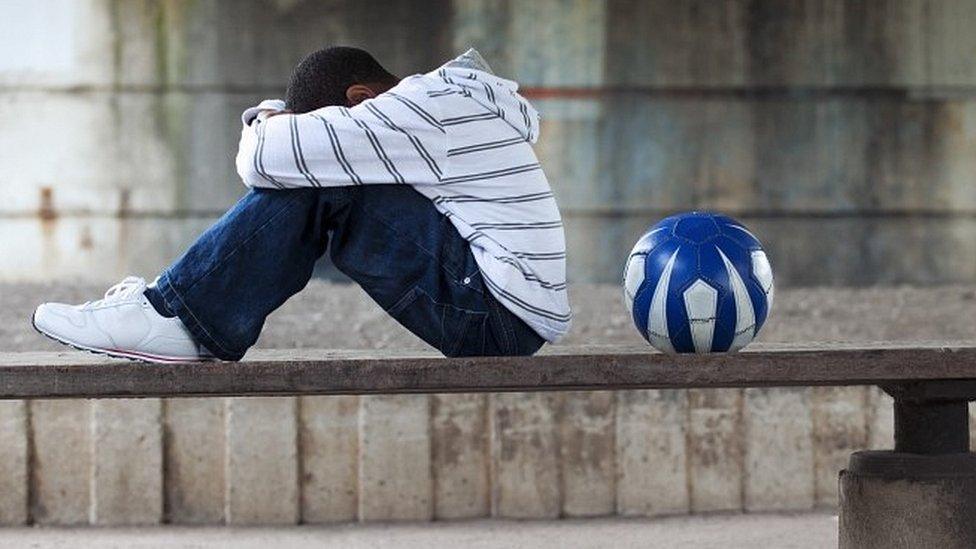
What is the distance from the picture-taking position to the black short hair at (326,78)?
329 cm

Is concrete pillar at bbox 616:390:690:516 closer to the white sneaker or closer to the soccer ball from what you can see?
the soccer ball

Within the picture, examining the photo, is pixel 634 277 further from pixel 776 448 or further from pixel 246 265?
pixel 776 448

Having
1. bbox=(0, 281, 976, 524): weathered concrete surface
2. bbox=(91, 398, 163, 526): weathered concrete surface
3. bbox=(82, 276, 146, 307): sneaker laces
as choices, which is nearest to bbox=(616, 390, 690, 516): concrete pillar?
bbox=(0, 281, 976, 524): weathered concrete surface

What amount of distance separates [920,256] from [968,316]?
0.99 meters

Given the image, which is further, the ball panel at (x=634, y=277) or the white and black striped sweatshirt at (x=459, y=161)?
the ball panel at (x=634, y=277)

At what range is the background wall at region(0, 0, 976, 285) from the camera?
7395 mm

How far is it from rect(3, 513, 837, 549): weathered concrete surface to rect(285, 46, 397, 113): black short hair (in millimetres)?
2017

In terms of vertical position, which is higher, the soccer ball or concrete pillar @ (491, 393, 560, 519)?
the soccer ball

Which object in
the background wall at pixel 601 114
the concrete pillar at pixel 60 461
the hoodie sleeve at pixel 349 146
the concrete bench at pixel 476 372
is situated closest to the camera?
the concrete bench at pixel 476 372

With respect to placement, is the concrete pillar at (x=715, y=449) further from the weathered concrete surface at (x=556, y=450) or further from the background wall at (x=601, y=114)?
the background wall at (x=601, y=114)

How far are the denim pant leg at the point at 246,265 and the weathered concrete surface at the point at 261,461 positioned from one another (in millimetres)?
2141

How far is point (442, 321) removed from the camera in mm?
3271

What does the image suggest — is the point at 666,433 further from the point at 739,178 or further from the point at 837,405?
the point at 739,178

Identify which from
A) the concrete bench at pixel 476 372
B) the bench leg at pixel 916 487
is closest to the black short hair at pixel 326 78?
the concrete bench at pixel 476 372
